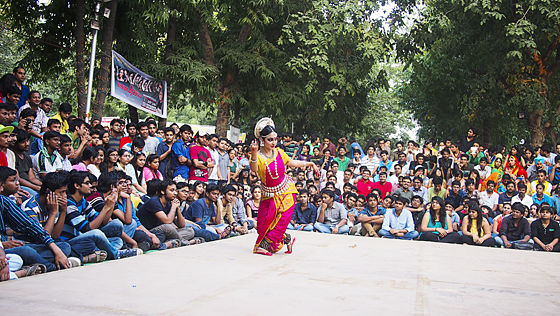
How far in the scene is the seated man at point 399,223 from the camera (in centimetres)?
913

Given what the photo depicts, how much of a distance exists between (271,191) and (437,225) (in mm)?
4250

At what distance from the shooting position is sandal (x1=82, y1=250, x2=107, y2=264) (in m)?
5.16

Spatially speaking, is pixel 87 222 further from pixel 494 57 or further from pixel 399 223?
pixel 494 57

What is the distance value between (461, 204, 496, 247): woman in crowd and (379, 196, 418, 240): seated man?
2.76ft

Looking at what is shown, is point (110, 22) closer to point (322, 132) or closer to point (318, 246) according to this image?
point (318, 246)

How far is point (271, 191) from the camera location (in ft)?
19.9

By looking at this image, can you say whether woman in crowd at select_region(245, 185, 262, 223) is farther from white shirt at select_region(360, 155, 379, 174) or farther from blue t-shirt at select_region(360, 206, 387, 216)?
white shirt at select_region(360, 155, 379, 174)

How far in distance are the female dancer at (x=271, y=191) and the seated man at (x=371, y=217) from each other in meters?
3.72

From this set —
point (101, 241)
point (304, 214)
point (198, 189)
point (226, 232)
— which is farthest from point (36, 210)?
point (304, 214)

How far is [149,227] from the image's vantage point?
677cm

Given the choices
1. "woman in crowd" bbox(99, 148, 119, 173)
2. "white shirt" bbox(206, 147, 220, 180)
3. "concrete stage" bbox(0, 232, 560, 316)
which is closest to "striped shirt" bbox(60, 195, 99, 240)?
"concrete stage" bbox(0, 232, 560, 316)

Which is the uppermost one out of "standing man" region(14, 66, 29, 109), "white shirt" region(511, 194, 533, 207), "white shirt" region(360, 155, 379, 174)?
"standing man" region(14, 66, 29, 109)

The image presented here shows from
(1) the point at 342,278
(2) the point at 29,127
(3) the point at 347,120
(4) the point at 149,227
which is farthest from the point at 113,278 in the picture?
(3) the point at 347,120

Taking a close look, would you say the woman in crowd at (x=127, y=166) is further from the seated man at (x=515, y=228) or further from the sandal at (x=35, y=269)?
the seated man at (x=515, y=228)
